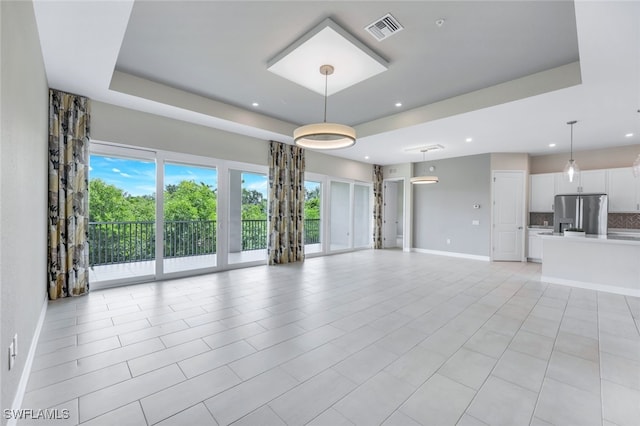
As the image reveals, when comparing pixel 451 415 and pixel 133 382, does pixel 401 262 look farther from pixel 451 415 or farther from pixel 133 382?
pixel 133 382

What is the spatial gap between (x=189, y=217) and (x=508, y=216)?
26.4 ft

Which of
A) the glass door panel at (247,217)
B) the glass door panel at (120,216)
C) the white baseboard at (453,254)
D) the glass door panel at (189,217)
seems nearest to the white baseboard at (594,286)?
the white baseboard at (453,254)

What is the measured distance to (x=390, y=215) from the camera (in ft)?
32.2

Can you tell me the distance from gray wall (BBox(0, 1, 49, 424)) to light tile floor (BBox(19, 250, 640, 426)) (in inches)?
16.8

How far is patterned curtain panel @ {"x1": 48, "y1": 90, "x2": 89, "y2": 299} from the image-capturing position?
3.67m

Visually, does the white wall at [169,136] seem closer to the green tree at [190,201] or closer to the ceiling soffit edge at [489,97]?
the green tree at [190,201]

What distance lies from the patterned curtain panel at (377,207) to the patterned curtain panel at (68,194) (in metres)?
7.63

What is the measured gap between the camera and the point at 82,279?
3.91 metres

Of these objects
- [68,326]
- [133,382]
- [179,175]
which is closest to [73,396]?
[133,382]

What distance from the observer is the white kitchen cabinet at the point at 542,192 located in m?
6.97

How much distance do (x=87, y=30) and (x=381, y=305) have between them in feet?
14.7

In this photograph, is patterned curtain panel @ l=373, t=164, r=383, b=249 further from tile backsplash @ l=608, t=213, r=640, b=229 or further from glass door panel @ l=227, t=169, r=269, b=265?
tile backsplash @ l=608, t=213, r=640, b=229

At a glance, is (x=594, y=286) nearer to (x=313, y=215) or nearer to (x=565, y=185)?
(x=565, y=185)

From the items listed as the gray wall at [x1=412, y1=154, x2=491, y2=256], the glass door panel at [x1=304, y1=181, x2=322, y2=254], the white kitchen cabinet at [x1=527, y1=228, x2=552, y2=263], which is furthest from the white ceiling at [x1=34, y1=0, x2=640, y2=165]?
the white kitchen cabinet at [x1=527, y1=228, x2=552, y2=263]
